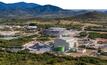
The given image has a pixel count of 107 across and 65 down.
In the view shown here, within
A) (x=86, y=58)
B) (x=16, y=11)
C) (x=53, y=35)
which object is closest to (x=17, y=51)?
(x=86, y=58)

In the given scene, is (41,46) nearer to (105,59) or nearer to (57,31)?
(105,59)

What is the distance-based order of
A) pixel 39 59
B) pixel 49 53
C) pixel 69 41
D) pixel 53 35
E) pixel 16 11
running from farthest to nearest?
pixel 16 11 → pixel 53 35 → pixel 69 41 → pixel 49 53 → pixel 39 59

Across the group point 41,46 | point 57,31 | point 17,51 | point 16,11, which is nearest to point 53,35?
point 57,31

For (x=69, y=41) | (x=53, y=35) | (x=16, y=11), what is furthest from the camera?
(x=16, y=11)

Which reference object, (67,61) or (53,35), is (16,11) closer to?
(53,35)

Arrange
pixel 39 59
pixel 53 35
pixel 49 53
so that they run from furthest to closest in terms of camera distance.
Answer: pixel 53 35 → pixel 49 53 → pixel 39 59

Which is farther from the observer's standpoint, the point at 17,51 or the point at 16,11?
the point at 16,11
